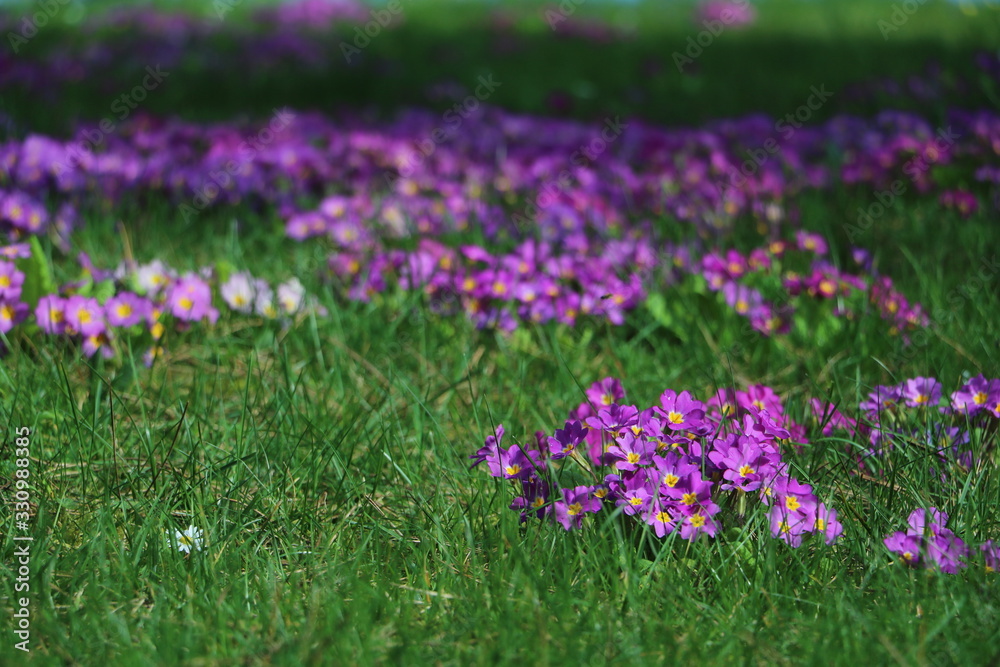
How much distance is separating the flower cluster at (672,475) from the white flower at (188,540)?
69 centimetres

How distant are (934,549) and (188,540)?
165cm

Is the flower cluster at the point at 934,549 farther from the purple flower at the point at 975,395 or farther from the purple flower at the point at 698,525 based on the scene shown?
the purple flower at the point at 975,395

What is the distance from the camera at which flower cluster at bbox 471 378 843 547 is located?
1974mm

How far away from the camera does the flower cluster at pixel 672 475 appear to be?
1974 mm

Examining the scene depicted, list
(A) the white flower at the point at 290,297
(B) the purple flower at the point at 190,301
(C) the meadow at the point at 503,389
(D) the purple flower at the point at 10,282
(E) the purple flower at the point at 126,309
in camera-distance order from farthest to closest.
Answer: (A) the white flower at the point at 290,297
(B) the purple flower at the point at 190,301
(E) the purple flower at the point at 126,309
(D) the purple flower at the point at 10,282
(C) the meadow at the point at 503,389

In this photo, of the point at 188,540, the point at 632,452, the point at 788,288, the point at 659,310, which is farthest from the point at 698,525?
the point at 788,288

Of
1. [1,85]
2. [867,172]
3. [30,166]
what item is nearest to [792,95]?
[867,172]

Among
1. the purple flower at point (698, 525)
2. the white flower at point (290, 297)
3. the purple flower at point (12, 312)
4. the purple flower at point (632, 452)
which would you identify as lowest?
the white flower at point (290, 297)

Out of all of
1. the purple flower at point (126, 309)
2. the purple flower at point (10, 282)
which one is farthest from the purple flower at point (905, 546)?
the purple flower at point (10, 282)

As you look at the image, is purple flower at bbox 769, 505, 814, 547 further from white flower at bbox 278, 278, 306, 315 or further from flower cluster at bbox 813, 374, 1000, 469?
white flower at bbox 278, 278, 306, 315

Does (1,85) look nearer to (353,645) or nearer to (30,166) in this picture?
(30,166)

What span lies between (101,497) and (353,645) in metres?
0.88

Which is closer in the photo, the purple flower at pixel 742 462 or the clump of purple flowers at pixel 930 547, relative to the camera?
the clump of purple flowers at pixel 930 547

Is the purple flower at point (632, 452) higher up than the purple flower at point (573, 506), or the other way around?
the purple flower at point (632, 452)
